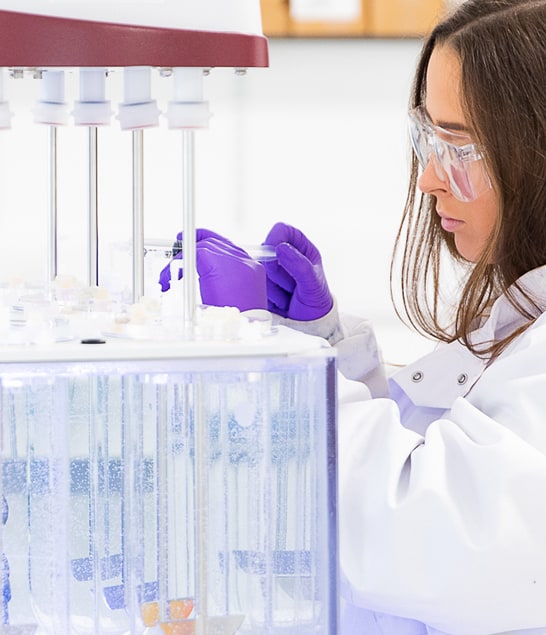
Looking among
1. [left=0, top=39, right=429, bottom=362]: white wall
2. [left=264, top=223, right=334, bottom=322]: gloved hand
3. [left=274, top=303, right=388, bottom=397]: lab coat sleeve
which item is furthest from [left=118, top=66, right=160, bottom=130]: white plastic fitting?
[left=0, top=39, right=429, bottom=362]: white wall

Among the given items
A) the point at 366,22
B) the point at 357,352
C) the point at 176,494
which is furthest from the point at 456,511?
the point at 366,22

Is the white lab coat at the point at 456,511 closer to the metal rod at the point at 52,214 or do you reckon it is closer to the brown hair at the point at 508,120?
the brown hair at the point at 508,120

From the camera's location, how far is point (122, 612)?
2.40 ft

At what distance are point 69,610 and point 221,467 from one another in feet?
0.51

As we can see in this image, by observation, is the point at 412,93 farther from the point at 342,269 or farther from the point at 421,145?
the point at 342,269

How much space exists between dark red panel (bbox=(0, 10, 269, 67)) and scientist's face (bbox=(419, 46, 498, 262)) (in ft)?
1.45

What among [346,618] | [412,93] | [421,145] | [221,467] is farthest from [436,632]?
[412,93]

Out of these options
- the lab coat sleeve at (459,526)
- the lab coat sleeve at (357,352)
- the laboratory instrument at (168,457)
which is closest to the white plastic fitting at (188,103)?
the laboratory instrument at (168,457)

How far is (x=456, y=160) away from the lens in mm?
1099

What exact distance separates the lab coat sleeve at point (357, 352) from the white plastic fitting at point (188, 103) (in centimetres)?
68

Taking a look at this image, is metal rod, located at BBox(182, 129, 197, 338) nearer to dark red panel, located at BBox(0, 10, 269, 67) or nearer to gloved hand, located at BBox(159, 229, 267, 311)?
dark red panel, located at BBox(0, 10, 269, 67)

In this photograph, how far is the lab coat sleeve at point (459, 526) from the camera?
2.68ft

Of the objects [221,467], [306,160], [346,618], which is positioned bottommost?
[346,618]

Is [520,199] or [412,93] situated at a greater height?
[412,93]
